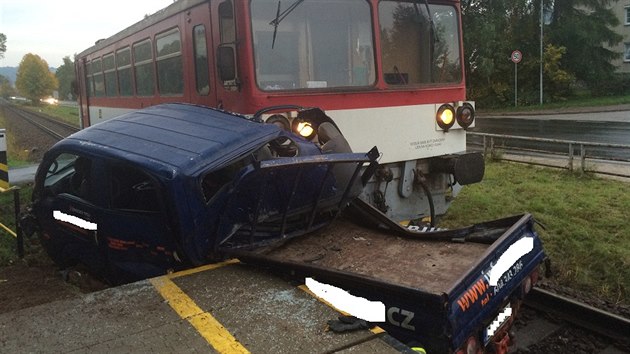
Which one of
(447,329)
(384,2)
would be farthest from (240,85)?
(447,329)

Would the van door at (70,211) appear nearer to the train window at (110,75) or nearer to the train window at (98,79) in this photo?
the train window at (110,75)

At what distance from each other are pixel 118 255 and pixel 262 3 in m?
2.73

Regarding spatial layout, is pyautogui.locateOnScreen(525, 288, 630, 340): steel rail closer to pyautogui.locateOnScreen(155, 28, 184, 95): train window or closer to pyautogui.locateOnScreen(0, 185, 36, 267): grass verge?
pyautogui.locateOnScreen(155, 28, 184, 95): train window

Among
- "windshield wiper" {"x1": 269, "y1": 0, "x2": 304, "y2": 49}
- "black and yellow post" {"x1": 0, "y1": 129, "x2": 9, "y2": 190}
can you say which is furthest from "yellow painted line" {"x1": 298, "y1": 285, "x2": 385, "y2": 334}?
"black and yellow post" {"x1": 0, "y1": 129, "x2": 9, "y2": 190}

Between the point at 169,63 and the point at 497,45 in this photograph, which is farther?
the point at 497,45

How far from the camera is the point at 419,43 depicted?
6172mm

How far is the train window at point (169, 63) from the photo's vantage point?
6.68 m

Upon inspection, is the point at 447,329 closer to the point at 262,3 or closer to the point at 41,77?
the point at 262,3

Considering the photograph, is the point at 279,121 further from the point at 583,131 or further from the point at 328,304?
the point at 583,131

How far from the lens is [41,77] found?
10494cm

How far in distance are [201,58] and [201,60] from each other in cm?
2

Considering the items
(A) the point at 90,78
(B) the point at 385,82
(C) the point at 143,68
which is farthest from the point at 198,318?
(A) the point at 90,78

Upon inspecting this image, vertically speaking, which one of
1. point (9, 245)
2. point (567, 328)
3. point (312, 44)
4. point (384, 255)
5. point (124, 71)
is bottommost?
point (567, 328)

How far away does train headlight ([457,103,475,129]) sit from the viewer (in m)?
6.45
